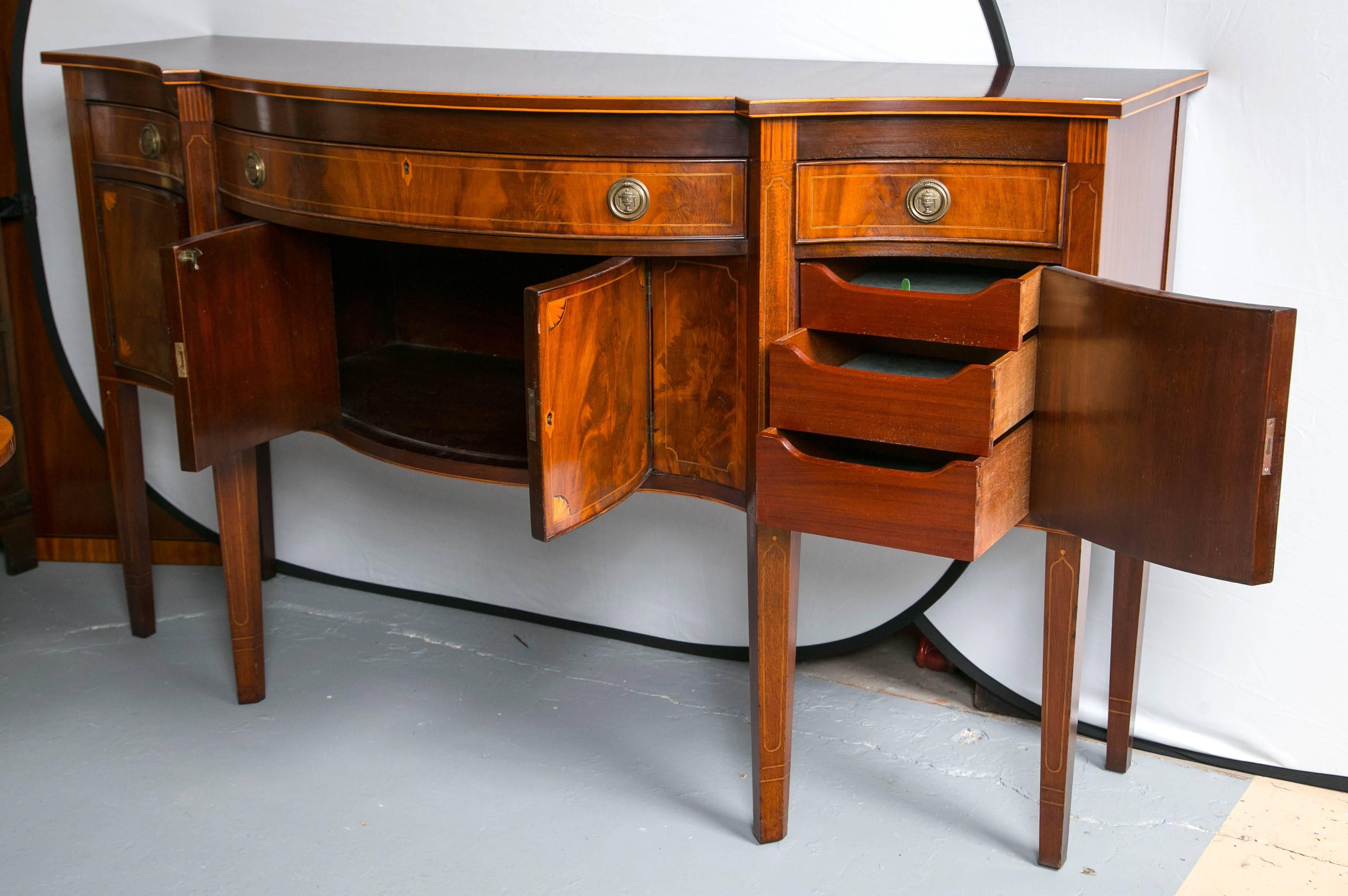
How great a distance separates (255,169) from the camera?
5.95ft

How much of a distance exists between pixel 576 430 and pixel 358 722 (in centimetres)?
82

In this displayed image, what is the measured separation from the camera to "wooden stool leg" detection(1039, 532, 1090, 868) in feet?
5.31

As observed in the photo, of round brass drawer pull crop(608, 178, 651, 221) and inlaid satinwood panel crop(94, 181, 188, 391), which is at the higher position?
round brass drawer pull crop(608, 178, 651, 221)

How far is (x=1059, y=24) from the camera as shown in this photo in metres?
1.81

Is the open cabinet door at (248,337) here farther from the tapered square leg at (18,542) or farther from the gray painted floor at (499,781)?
the tapered square leg at (18,542)

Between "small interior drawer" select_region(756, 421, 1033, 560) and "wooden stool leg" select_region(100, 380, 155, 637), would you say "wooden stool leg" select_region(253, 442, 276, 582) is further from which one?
"small interior drawer" select_region(756, 421, 1033, 560)

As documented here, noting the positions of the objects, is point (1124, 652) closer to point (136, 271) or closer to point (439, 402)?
point (439, 402)

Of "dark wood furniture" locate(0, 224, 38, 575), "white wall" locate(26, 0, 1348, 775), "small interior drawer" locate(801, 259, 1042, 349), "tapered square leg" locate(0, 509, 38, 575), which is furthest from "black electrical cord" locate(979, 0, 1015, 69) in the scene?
"tapered square leg" locate(0, 509, 38, 575)

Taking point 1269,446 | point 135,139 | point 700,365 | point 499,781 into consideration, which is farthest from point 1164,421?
point 135,139

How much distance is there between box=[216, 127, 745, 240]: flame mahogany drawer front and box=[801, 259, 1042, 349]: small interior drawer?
0.41 ft

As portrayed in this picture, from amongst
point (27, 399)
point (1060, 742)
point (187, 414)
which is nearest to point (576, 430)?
point (187, 414)

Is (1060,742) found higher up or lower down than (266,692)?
higher up

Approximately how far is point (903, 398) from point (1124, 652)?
73cm

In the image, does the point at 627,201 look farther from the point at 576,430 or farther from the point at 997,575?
the point at 997,575
